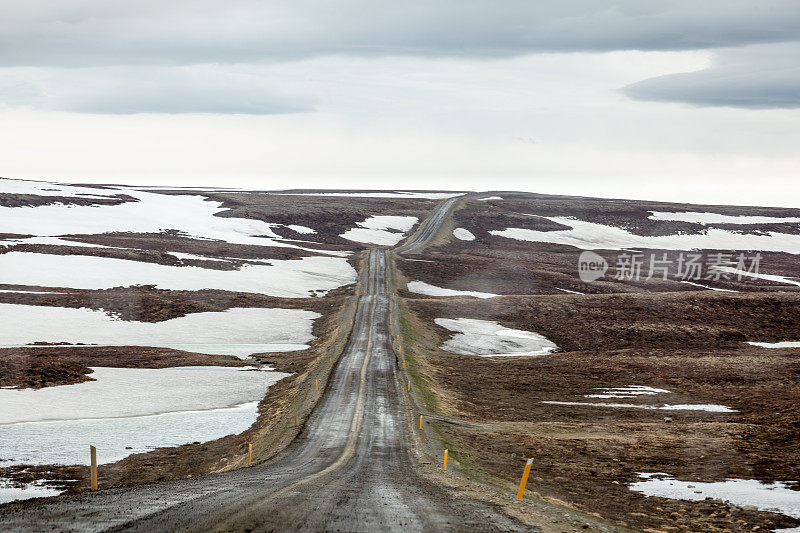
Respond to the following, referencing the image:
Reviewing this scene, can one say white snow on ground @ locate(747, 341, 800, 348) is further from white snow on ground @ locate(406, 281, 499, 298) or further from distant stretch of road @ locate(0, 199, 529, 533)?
distant stretch of road @ locate(0, 199, 529, 533)

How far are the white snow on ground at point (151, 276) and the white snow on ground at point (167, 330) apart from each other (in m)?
11.9

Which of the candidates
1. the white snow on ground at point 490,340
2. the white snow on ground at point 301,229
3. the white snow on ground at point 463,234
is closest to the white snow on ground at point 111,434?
the white snow on ground at point 490,340

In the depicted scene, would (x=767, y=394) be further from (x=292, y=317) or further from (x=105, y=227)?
(x=105, y=227)

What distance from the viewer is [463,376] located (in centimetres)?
4059

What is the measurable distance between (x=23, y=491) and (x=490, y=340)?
38891 millimetres

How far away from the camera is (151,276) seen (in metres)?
69.4

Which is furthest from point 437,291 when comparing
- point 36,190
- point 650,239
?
point 36,190

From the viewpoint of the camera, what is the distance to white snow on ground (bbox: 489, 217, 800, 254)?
5113 inches

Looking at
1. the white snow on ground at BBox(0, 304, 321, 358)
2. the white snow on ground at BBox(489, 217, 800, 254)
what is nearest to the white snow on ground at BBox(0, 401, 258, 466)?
the white snow on ground at BBox(0, 304, 321, 358)

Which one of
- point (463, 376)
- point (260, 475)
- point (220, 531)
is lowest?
point (463, 376)

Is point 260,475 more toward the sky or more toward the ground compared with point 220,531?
more toward the ground

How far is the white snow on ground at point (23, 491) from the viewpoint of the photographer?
17.6 meters

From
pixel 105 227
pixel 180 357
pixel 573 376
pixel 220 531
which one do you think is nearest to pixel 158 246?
pixel 105 227

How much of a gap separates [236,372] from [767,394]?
2909cm
